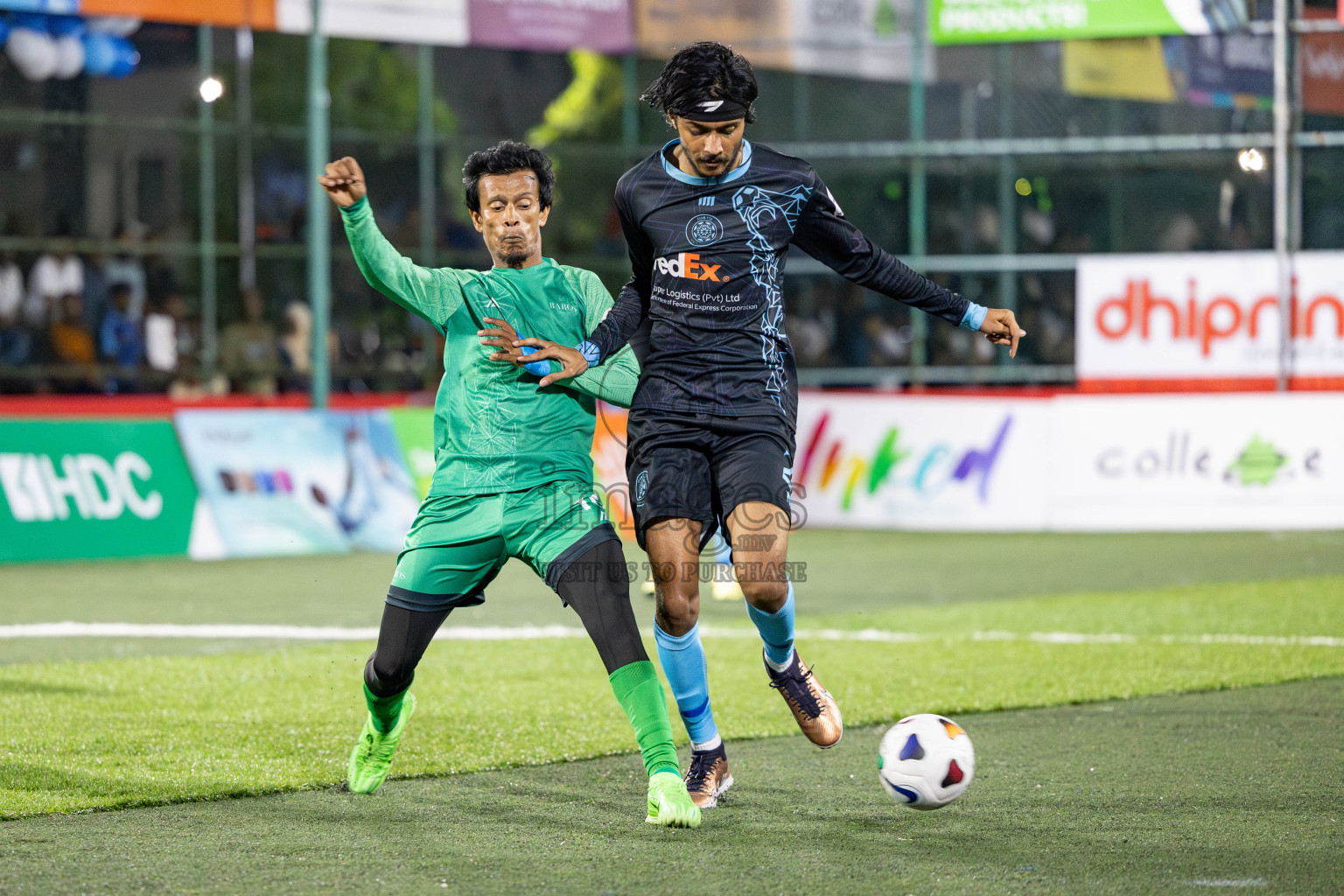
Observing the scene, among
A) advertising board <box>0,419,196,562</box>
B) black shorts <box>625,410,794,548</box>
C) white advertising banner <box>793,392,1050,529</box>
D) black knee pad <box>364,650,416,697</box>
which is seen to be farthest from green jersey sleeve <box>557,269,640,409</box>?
white advertising banner <box>793,392,1050,529</box>

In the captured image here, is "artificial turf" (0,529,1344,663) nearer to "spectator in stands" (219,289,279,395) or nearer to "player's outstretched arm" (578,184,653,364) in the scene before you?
"player's outstretched arm" (578,184,653,364)

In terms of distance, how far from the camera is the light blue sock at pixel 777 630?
211 inches

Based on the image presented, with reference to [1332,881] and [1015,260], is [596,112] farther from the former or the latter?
[1332,881]

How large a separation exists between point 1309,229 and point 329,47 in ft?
43.9

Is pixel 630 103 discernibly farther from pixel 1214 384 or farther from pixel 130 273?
pixel 1214 384

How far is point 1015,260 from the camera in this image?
2211 cm

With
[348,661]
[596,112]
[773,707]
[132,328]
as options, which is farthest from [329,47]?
[773,707]

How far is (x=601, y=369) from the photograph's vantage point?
17.1 feet

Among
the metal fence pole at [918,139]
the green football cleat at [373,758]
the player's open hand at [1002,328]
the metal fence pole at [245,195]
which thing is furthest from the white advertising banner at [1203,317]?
the green football cleat at [373,758]

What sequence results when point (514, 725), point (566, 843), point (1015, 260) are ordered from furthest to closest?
point (1015, 260) < point (514, 725) < point (566, 843)

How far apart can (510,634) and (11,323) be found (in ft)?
42.1

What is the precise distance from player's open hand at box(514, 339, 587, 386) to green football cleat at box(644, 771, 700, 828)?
45.8 inches

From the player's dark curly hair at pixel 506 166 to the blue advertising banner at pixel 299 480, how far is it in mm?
9057

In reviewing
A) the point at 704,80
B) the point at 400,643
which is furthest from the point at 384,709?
the point at 704,80
